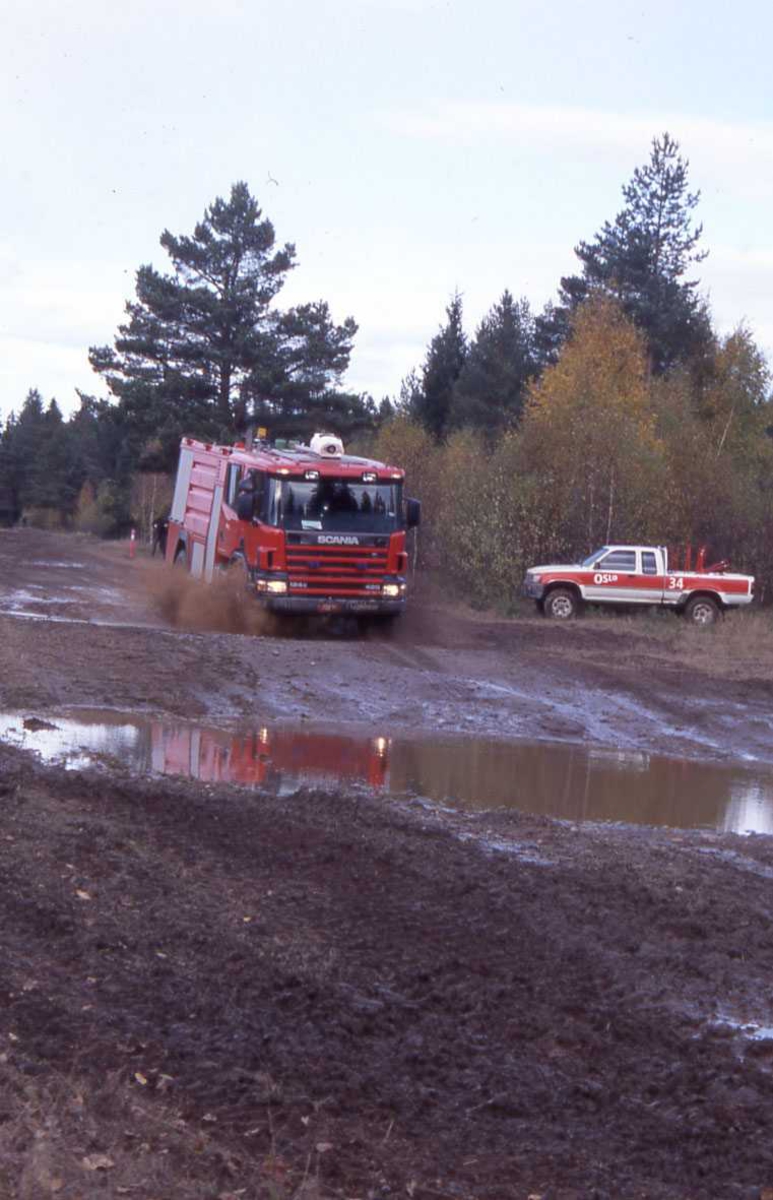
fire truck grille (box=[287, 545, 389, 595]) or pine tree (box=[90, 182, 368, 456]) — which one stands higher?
pine tree (box=[90, 182, 368, 456])

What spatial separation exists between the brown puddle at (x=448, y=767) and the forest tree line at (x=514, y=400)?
57.1 feet

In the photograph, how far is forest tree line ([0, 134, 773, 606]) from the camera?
33469 mm

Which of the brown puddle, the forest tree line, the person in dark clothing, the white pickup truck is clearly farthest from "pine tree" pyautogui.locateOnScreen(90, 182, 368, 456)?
the brown puddle

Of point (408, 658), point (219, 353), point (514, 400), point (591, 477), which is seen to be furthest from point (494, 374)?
point (408, 658)

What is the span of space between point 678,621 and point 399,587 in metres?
7.71

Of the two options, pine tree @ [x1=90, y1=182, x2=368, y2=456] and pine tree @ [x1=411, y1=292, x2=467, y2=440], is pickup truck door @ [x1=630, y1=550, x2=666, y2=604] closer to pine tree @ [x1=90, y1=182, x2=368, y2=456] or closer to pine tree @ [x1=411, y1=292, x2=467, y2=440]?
pine tree @ [x1=90, y1=182, x2=368, y2=456]

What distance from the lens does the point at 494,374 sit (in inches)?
2426

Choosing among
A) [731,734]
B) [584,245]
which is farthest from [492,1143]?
[584,245]

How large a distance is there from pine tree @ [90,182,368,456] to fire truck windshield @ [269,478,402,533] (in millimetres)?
23565

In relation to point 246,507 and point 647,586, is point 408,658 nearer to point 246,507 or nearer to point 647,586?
point 246,507

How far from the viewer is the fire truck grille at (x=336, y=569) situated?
858 inches

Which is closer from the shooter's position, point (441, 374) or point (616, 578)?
point (616, 578)

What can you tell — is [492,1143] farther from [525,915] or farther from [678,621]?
[678,621]

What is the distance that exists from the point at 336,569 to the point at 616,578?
865 cm
